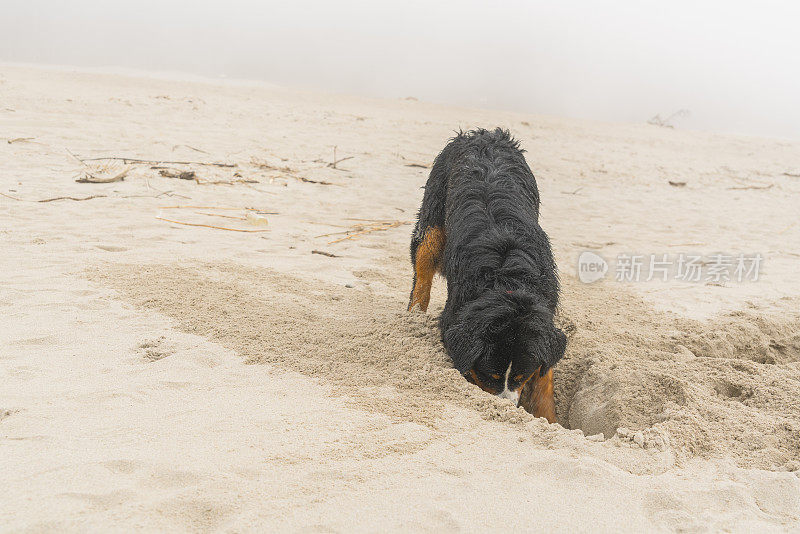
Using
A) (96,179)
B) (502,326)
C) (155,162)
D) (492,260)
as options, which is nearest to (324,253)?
(492,260)

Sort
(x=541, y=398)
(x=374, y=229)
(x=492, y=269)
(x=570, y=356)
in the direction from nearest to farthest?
(x=492, y=269)
(x=541, y=398)
(x=570, y=356)
(x=374, y=229)

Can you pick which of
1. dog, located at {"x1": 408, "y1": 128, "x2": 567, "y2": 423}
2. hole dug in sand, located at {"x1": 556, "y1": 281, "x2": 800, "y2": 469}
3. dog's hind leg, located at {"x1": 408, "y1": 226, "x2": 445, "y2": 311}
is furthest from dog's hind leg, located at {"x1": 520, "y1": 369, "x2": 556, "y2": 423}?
dog's hind leg, located at {"x1": 408, "y1": 226, "x2": 445, "y2": 311}

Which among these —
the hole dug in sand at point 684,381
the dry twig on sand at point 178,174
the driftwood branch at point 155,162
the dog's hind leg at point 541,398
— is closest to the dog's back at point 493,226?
the dog's hind leg at point 541,398

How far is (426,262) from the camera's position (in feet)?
16.4

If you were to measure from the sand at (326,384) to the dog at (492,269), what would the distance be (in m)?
0.29

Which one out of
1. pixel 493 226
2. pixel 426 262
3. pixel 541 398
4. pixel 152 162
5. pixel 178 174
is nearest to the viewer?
pixel 541 398

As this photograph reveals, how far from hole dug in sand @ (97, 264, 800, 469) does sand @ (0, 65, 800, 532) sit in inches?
0.8

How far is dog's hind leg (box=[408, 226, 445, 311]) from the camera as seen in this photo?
16.4 ft

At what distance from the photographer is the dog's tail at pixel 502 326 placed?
3254mm

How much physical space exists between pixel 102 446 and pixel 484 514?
5.81 feet

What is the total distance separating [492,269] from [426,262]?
4.37 ft

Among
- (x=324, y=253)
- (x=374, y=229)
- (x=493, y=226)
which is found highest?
(x=493, y=226)

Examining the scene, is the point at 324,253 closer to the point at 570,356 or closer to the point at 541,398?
the point at 570,356

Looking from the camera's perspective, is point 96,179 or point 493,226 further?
point 96,179
